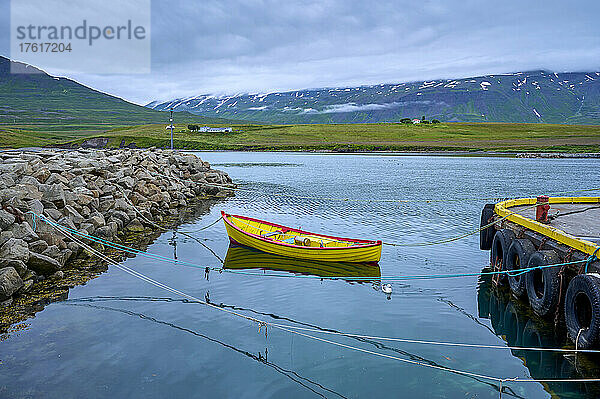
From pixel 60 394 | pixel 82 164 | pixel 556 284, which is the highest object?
pixel 82 164

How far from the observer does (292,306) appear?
14.9 m

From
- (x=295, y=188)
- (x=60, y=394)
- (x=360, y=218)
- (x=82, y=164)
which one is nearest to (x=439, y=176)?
(x=295, y=188)

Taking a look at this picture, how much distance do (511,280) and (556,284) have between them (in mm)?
3308

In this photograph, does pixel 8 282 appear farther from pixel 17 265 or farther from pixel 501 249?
pixel 501 249

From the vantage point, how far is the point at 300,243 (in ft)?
66.0

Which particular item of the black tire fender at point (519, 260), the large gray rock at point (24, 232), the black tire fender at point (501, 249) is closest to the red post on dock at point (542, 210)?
the black tire fender at point (501, 249)

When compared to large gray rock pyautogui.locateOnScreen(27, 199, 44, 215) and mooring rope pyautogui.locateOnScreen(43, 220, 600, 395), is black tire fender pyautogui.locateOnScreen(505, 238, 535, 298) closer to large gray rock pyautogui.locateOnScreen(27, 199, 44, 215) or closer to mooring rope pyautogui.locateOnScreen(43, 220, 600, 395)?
mooring rope pyautogui.locateOnScreen(43, 220, 600, 395)

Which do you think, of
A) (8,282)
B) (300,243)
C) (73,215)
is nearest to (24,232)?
(8,282)

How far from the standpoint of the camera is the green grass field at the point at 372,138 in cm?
12744

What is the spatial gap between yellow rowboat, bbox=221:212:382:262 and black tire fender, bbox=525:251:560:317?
5915mm

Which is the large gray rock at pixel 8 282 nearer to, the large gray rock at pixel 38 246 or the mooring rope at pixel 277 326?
the large gray rock at pixel 38 246

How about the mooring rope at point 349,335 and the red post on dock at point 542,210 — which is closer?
the mooring rope at point 349,335

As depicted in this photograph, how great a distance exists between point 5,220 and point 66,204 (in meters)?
5.18

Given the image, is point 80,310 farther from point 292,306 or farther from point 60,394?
point 292,306
